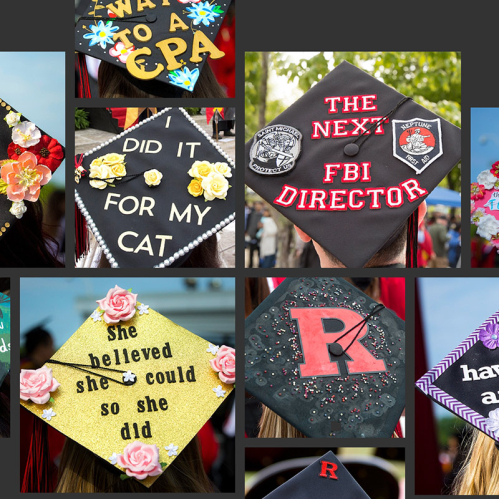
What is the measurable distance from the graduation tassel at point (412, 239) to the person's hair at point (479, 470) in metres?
1.05

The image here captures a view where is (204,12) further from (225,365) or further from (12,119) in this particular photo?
(225,365)

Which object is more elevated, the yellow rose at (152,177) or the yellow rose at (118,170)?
the yellow rose at (118,170)

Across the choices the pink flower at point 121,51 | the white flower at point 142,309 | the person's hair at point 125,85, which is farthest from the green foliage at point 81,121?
the white flower at point 142,309

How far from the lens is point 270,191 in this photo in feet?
8.01

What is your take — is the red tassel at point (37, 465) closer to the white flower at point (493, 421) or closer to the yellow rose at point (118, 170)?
the yellow rose at point (118, 170)

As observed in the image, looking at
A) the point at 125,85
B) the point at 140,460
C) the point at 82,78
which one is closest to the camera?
the point at 140,460

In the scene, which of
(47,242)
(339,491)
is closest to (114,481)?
(339,491)

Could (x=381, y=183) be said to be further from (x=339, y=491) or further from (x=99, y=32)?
(x=99, y=32)

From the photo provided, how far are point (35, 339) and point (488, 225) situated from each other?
2628 millimetres

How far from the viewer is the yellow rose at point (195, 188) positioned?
245 centimetres

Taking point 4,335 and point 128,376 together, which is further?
point 4,335

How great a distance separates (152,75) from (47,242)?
1.17m

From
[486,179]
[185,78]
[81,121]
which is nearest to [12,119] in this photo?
[81,121]

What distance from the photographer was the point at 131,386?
2.40 m
